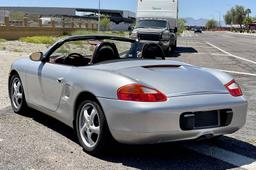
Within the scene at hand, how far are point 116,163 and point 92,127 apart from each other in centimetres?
53

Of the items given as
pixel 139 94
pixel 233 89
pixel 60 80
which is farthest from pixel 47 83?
pixel 233 89

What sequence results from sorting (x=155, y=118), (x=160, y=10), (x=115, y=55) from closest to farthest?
(x=155, y=118) → (x=115, y=55) → (x=160, y=10)

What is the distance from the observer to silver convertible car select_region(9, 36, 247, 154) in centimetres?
460

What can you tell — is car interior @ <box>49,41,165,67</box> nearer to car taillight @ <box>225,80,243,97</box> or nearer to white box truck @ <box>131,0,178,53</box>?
car taillight @ <box>225,80,243,97</box>

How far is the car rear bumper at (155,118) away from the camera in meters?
4.54

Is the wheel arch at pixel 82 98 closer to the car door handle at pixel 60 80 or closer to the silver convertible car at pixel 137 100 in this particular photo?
the silver convertible car at pixel 137 100

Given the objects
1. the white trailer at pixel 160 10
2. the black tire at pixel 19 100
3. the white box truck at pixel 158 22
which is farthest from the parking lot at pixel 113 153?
the white trailer at pixel 160 10

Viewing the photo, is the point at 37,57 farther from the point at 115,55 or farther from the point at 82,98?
the point at 82,98

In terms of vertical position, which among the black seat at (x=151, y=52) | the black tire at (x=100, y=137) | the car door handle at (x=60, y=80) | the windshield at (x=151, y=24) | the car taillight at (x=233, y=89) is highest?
the windshield at (x=151, y=24)

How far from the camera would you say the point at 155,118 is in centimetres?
453

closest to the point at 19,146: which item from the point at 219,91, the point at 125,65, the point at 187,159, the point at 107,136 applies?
the point at 107,136

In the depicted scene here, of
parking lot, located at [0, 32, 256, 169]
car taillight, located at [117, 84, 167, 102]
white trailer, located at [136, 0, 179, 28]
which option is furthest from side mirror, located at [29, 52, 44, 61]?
white trailer, located at [136, 0, 179, 28]

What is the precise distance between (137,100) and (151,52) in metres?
1.80

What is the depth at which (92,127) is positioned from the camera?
Result: 5.15 m
